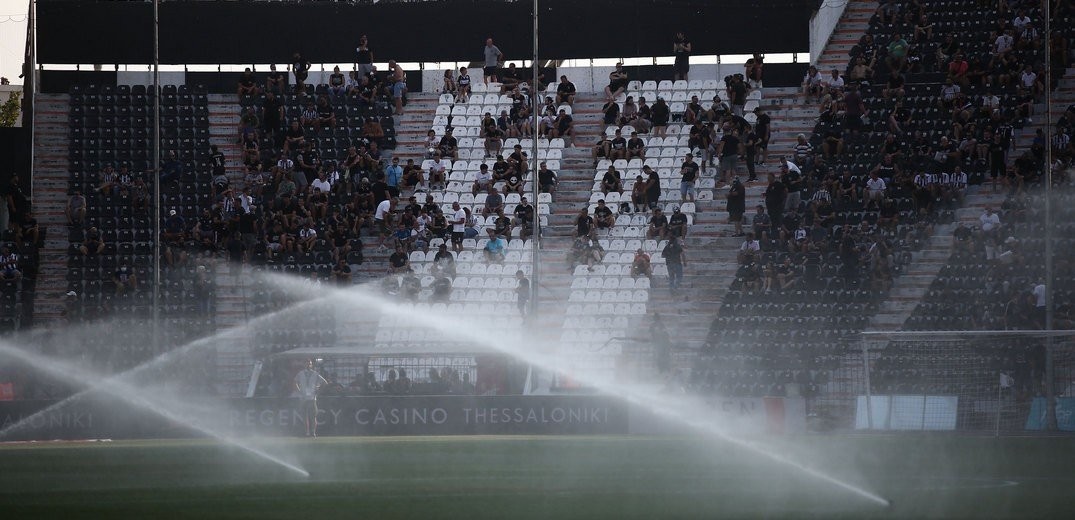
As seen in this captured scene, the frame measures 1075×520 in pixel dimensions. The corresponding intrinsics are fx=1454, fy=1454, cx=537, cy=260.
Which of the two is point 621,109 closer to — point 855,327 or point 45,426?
point 855,327

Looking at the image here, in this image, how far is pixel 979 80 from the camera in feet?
138

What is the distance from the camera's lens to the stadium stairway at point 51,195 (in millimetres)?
41719

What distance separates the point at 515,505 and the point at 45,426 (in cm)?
1785

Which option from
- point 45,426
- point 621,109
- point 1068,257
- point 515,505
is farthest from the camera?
point 621,109

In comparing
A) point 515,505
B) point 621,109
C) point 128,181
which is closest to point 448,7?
point 621,109

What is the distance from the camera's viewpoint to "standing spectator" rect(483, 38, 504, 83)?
4800cm

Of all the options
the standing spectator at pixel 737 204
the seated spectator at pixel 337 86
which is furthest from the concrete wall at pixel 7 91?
the standing spectator at pixel 737 204

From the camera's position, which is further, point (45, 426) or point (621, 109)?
point (621, 109)

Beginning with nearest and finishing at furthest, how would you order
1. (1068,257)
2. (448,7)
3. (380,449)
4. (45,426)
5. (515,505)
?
(515,505) < (380,449) < (45,426) < (1068,257) < (448,7)

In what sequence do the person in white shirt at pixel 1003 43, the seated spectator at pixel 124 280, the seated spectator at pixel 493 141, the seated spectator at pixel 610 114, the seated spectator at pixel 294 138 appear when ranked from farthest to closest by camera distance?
the seated spectator at pixel 610 114 < the seated spectator at pixel 493 141 < the seated spectator at pixel 294 138 < the person in white shirt at pixel 1003 43 < the seated spectator at pixel 124 280

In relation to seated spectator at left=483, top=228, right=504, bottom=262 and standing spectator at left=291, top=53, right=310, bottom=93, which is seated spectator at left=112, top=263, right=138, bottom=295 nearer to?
standing spectator at left=291, top=53, right=310, bottom=93

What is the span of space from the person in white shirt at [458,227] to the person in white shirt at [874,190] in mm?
11437

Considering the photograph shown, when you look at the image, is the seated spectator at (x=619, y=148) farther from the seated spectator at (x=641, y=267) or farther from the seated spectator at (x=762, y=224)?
the seated spectator at (x=762, y=224)

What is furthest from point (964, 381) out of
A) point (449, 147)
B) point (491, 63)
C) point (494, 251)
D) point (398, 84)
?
point (398, 84)
